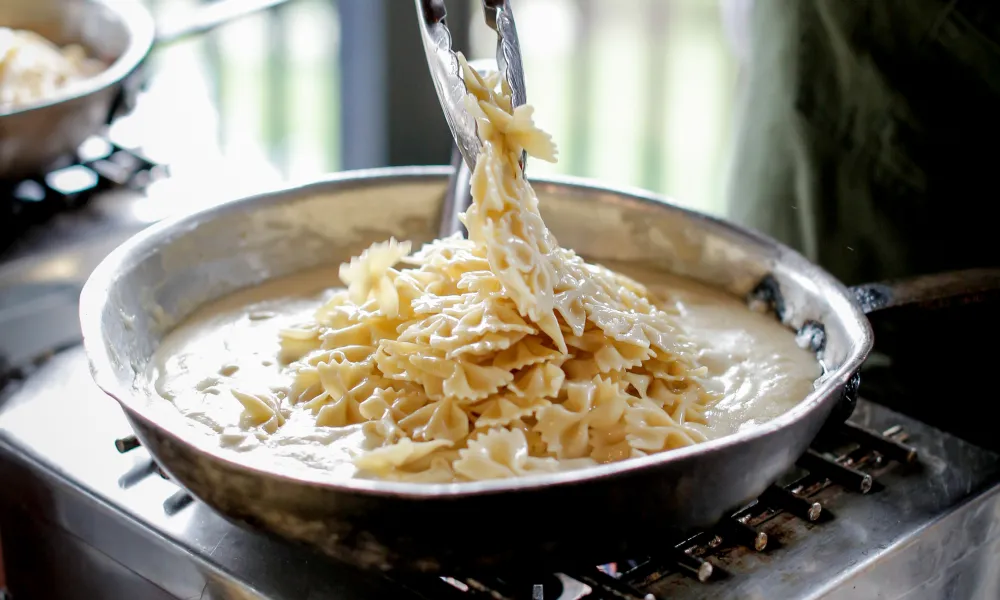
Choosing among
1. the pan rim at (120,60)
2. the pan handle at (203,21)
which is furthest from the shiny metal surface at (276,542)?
the pan handle at (203,21)

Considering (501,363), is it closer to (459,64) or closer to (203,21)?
→ (459,64)

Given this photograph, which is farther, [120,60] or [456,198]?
[120,60]

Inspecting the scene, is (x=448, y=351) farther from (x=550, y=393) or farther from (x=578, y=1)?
(x=578, y=1)

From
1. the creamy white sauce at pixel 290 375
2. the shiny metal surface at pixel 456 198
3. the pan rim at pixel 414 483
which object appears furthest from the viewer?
the shiny metal surface at pixel 456 198

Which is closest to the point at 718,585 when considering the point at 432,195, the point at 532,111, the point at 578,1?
the point at 532,111

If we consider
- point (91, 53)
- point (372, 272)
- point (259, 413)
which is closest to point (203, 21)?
point (91, 53)

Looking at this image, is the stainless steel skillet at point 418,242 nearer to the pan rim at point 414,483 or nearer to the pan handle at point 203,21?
the pan rim at point 414,483
